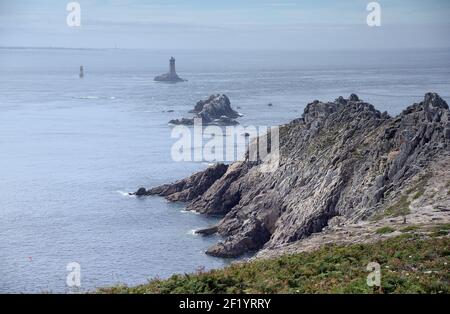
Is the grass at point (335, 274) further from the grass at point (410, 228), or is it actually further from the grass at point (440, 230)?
the grass at point (410, 228)

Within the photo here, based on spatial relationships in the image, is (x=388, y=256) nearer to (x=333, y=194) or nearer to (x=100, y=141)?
(x=333, y=194)

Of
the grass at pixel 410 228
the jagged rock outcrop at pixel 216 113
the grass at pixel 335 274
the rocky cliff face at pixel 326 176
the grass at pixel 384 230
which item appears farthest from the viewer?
the jagged rock outcrop at pixel 216 113

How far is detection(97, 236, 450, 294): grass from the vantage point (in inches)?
901

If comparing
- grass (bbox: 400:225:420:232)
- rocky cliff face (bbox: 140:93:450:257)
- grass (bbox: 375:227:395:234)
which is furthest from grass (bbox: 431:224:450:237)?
rocky cliff face (bbox: 140:93:450:257)

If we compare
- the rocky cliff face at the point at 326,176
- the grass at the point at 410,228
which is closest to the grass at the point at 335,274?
the grass at the point at 410,228

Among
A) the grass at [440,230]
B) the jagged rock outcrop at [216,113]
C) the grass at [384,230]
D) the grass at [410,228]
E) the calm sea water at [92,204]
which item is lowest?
the calm sea water at [92,204]

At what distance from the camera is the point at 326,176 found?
222ft

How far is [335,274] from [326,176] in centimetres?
4262

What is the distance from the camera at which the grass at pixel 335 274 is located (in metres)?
22.9

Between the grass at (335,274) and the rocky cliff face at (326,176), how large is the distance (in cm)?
1699

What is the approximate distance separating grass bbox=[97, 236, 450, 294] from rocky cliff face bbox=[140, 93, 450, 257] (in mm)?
16992

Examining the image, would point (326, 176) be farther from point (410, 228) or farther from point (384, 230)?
point (410, 228)
